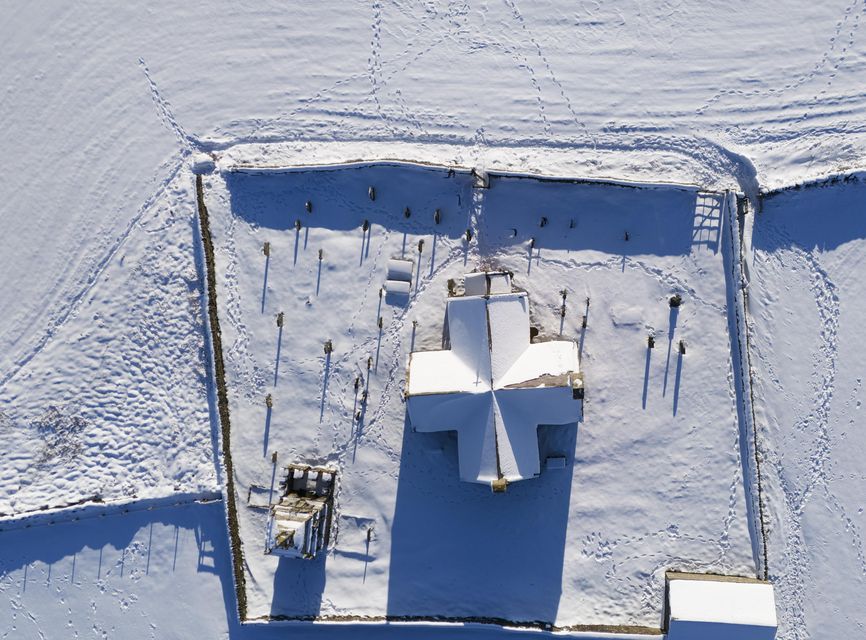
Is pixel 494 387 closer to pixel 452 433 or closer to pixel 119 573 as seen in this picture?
pixel 452 433

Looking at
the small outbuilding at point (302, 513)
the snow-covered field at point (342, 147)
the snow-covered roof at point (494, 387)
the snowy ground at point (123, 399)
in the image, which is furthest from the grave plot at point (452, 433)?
the snow-covered roof at point (494, 387)

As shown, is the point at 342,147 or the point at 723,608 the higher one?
the point at 342,147

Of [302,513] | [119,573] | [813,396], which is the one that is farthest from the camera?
[119,573]

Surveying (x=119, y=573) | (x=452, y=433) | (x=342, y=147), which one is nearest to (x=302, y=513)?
(x=452, y=433)

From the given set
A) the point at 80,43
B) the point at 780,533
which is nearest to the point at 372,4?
the point at 80,43

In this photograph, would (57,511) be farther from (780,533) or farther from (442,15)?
(780,533)

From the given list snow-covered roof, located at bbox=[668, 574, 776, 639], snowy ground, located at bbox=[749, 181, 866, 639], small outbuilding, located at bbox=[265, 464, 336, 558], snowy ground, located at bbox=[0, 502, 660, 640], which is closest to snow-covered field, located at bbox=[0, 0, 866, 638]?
snowy ground, located at bbox=[749, 181, 866, 639]
